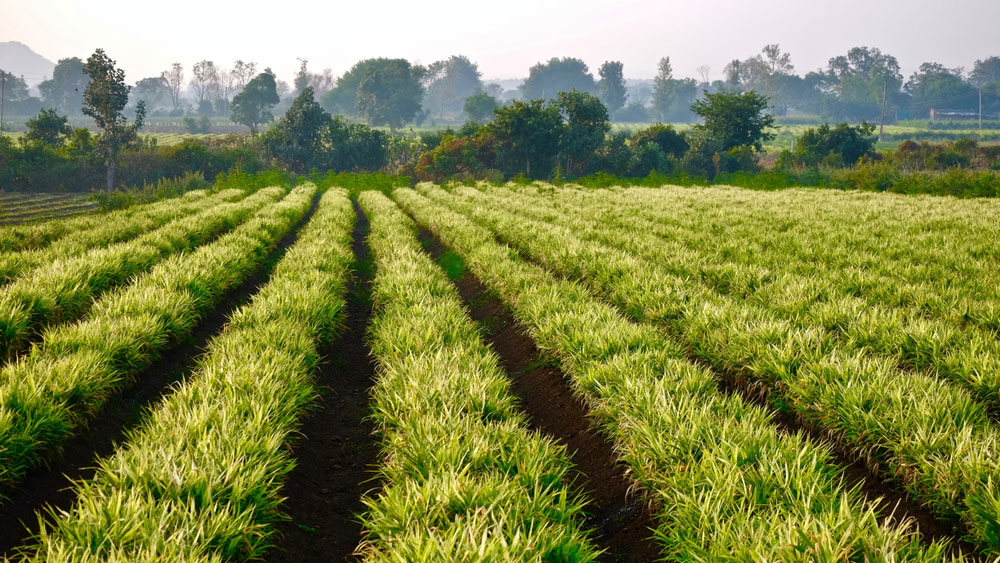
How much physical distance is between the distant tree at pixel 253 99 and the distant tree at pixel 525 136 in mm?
66509

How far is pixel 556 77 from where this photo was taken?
168m

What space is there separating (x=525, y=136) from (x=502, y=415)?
146ft

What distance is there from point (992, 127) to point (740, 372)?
14105cm

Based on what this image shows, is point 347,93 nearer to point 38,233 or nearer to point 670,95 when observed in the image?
point 670,95

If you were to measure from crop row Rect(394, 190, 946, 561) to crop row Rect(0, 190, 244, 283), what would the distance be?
29.8 ft

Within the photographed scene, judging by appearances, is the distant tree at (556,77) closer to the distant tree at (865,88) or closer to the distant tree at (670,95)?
the distant tree at (670,95)

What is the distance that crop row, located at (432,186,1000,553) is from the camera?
320cm

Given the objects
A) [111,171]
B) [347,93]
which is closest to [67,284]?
[111,171]

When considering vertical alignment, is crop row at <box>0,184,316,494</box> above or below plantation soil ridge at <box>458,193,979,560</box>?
above

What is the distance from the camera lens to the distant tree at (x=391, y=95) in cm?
10188

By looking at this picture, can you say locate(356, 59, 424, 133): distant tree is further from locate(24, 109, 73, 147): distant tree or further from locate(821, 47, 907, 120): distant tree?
locate(821, 47, 907, 120): distant tree

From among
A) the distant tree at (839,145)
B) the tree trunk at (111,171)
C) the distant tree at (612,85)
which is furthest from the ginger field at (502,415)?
the distant tree at (612,85)

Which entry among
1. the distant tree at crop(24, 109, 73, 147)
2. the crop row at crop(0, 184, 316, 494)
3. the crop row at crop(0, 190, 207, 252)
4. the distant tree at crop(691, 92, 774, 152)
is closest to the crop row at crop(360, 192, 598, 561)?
the crop row at crop(0, 184, 316, 494)

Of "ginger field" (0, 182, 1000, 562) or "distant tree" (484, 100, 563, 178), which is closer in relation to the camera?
"ginger field" (0, 182, 1000, 562)
